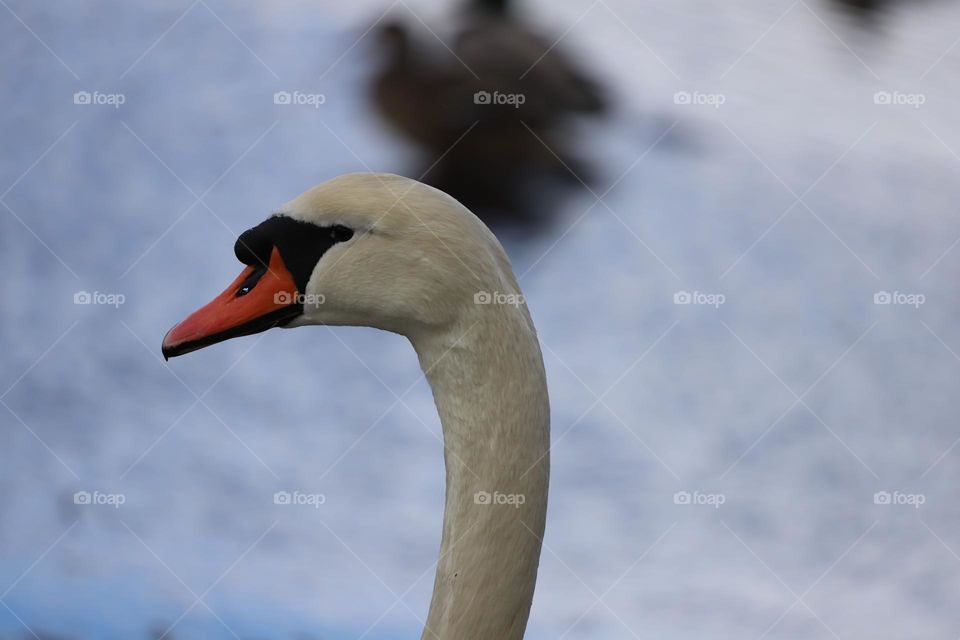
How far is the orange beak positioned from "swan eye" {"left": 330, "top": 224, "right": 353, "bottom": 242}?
68mm

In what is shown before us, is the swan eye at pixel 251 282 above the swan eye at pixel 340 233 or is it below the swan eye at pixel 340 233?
below

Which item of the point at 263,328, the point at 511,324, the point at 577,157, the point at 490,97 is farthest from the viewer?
the point at 577,157

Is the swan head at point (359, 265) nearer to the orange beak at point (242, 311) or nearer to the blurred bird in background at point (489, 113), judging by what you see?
the orange beak at point (242, 311)

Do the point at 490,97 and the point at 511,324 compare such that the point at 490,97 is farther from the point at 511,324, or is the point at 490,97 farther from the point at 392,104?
the point at 511,324

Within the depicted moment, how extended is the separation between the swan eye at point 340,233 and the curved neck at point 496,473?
15 cm

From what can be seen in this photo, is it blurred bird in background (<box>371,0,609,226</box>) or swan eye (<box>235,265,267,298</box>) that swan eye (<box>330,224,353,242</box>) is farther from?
blurred bird in background (<box>371,0,609,226</box>)

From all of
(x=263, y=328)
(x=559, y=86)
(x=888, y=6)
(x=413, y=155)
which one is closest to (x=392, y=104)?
(x=413, y=155)

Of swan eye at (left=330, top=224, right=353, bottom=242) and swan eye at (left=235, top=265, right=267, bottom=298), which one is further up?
swan eye at (left=330, top=224, right=353, bottom=242)

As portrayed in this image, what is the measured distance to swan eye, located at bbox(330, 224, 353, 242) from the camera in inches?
46.4

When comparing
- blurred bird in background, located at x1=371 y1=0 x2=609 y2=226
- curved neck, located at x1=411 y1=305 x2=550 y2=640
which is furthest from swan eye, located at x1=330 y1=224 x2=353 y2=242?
blurred bird in background, located at x1=371 y1=0 x2=609 y2=226

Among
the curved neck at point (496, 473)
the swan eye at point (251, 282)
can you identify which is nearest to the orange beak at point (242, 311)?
the swan eye at point (251, 282)

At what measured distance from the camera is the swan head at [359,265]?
44.8 inches

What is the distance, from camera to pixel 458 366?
115 centimetres

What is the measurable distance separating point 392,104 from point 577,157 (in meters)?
0.68
